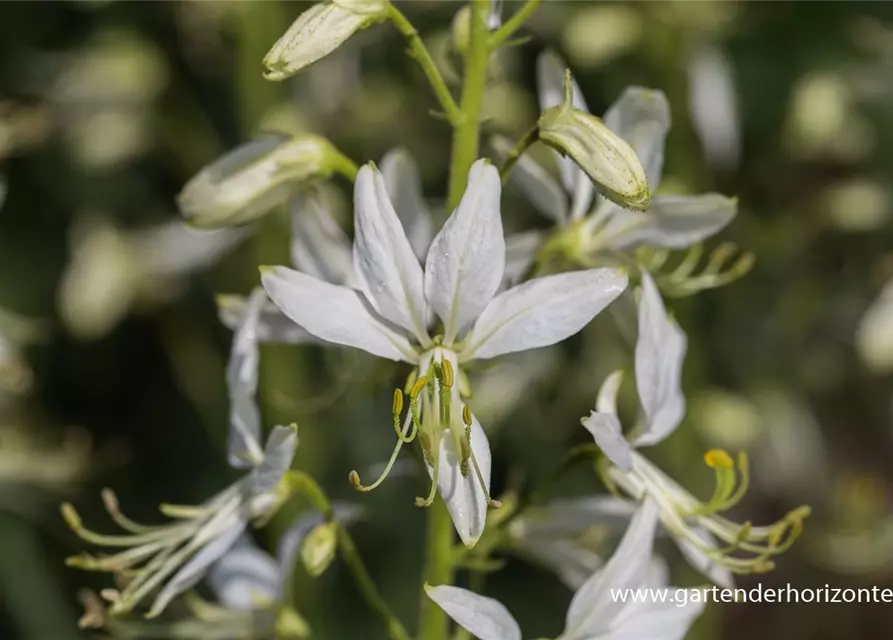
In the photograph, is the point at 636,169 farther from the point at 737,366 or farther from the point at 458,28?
the point at 737,366

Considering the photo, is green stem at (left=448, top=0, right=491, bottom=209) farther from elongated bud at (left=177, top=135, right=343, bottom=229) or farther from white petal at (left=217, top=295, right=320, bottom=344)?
white petal at (left=217, top=295, right=320, bottom=344)

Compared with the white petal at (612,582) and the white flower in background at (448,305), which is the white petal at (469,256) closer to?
the white flower in background at (448,305)

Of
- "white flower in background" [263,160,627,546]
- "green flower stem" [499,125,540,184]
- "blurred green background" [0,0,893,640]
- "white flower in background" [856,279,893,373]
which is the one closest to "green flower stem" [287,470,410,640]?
"white flower in background" [263,160,627,546]

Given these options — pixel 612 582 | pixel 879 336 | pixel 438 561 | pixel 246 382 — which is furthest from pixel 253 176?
pixel 879 336

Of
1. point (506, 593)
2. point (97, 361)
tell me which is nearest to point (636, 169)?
point (506, 593)

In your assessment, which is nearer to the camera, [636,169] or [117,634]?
[636,169]

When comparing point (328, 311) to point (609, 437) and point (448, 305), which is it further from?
point (609, 437)
